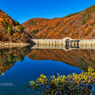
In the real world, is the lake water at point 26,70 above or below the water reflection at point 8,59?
below

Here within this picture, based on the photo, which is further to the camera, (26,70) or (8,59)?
(8,59)

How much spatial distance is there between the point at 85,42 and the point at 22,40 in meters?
63.0

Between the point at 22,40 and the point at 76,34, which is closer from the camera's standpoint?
the point at 22,40

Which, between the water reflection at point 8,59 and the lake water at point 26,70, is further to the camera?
the water reflection at point 8,59

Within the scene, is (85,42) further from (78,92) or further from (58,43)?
(78,92)

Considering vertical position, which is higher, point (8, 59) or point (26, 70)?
point (8, 59)

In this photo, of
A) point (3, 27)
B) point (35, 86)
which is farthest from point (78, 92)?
point (3, 27)

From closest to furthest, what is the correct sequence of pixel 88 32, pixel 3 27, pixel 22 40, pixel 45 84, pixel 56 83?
pixel 56 83
pixel 45 84
pixel 3 27
pixel 22 40
pixel 88 32

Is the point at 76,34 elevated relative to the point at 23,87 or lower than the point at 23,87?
elevated

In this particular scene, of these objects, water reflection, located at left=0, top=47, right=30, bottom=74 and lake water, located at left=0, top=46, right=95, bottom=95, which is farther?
water reflection, located at left=0, top=47, right=30, bottom=74

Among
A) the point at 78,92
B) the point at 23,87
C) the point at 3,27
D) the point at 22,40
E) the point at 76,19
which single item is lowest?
the point at 23,87

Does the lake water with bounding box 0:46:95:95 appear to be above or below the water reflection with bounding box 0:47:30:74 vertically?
below

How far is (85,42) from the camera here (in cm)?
11425

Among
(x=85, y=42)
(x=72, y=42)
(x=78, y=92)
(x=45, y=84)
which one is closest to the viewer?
(x=78, y=92)
